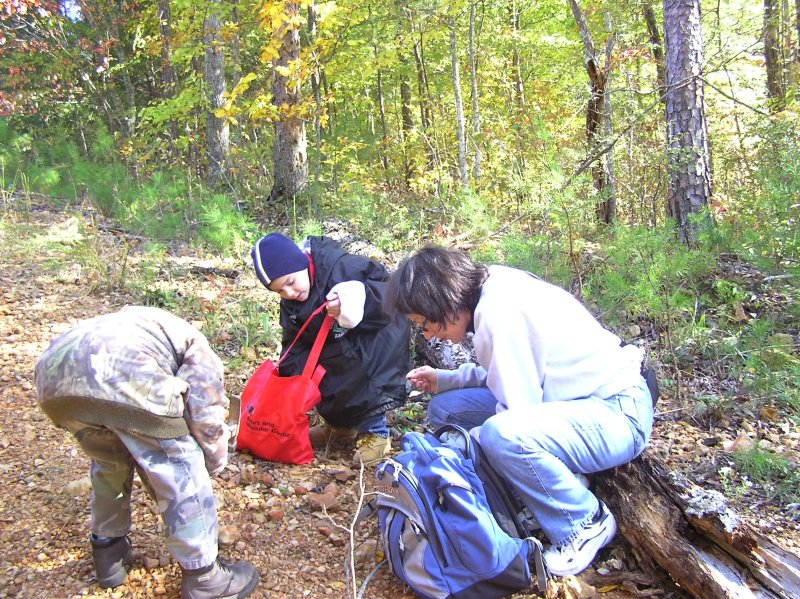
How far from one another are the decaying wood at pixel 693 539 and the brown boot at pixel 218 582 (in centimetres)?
142

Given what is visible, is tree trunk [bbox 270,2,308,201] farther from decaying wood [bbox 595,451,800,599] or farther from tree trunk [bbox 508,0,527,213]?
decaying wood [bbox 595,451,800,599]

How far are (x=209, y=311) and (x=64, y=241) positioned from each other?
1681mm

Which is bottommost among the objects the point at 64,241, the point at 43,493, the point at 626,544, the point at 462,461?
the point at 626,544

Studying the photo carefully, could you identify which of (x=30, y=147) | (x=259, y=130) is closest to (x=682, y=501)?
(x=30, y=147)

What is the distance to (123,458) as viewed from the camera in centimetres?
216

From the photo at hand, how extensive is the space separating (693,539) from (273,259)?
80.2 inches

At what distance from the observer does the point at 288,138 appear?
6.72 meters

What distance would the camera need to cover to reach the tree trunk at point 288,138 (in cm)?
619

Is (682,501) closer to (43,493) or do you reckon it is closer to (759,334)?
(759,334)

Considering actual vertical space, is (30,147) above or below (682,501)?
above

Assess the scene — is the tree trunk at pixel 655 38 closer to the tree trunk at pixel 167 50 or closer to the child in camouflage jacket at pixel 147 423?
the tree trunk at pixel 167 50

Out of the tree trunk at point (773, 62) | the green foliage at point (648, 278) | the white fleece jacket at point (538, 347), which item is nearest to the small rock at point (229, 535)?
the white fleece jacket at point (538, 347)

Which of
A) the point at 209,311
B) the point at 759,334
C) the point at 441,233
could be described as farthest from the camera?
the point at 441,233

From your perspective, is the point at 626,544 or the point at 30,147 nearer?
the point at 626,544
